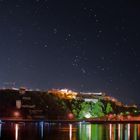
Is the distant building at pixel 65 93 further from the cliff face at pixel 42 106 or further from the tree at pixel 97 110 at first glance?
the tree at pixel 97 110

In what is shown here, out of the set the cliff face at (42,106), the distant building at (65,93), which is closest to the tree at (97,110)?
the cliff face at (42,106)

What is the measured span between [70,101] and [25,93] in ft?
48.0

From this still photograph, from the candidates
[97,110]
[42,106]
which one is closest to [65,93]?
[97,110]

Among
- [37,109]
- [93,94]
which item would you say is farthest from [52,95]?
[93,94]

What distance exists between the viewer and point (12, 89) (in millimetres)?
150000

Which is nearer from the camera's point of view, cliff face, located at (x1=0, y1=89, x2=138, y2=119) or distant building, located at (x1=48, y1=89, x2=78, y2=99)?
cliff face, located at (x1=0, y1=89, x2=138, y2=119)

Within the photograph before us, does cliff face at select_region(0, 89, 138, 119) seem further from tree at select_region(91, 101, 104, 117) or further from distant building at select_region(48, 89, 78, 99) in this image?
distant building at select_region(48, 89, 78, 99)

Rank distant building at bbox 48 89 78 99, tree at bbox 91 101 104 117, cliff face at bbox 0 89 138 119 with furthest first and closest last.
Answer: 1. distant building at bbox 48 89 78 99
2. tree at bbox 91 101 104 117
3. cliff face at bbox 0 89 138 119

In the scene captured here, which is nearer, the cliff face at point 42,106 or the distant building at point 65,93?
the cliff face at point 42,106

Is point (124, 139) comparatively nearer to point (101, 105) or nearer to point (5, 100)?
point (5, 100)

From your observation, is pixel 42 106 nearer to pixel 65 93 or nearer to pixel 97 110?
pixel 97 110

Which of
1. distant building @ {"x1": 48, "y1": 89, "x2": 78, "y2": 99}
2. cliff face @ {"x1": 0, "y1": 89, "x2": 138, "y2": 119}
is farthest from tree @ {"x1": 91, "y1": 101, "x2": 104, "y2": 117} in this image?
distant building @ {"x1": 48, "y1": 89, "x2": 78, "y2": 99}

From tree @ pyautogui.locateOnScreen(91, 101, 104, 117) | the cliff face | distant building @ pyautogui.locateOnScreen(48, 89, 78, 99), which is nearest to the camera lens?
the cliff face

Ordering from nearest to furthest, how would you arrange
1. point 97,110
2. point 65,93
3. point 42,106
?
point 42,106 < point 97,110 < point 65,93
